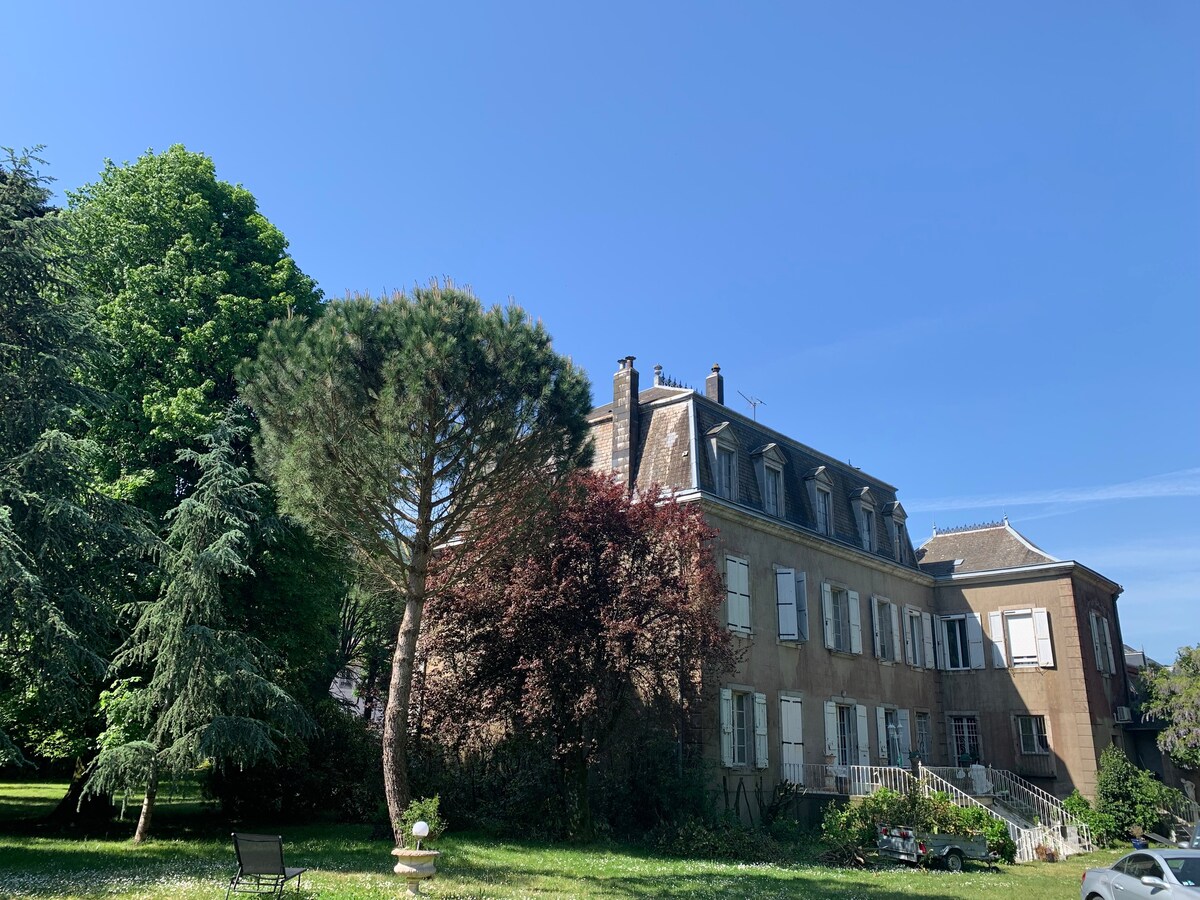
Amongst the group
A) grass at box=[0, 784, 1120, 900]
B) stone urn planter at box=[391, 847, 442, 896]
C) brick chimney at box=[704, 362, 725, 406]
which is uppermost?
brick chimney at box=[704, 362, 725, 406]

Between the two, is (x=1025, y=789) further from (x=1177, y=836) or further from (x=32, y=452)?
(x=32, y=452)

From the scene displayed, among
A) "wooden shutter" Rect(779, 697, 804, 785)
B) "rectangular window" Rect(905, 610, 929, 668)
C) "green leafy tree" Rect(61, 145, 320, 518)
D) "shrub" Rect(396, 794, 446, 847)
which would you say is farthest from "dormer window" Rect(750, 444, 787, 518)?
"shrub" Rect(396, 794, 446, 847)

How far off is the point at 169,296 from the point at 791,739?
57.4ft

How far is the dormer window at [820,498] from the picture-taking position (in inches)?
1038

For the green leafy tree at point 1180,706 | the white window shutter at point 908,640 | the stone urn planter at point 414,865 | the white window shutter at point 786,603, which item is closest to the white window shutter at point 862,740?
the white window shutter at point 908,640

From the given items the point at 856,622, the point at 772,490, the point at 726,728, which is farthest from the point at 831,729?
the point at 772,490

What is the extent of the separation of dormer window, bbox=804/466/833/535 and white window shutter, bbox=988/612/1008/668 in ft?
24.7

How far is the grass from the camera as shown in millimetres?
11906

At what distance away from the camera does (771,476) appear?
2514cm

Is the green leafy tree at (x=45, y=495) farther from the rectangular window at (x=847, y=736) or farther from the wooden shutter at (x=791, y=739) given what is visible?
the rectangular window at (x=847, y=736)

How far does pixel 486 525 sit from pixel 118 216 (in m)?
11.6

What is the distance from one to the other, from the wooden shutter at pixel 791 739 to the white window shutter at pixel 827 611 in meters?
2.45

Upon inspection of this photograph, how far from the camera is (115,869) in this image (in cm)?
1324

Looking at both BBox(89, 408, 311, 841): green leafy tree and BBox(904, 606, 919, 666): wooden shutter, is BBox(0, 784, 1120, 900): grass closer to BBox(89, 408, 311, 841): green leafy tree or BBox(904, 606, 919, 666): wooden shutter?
BBox(89, 408, 311, 841): green leafy tree
